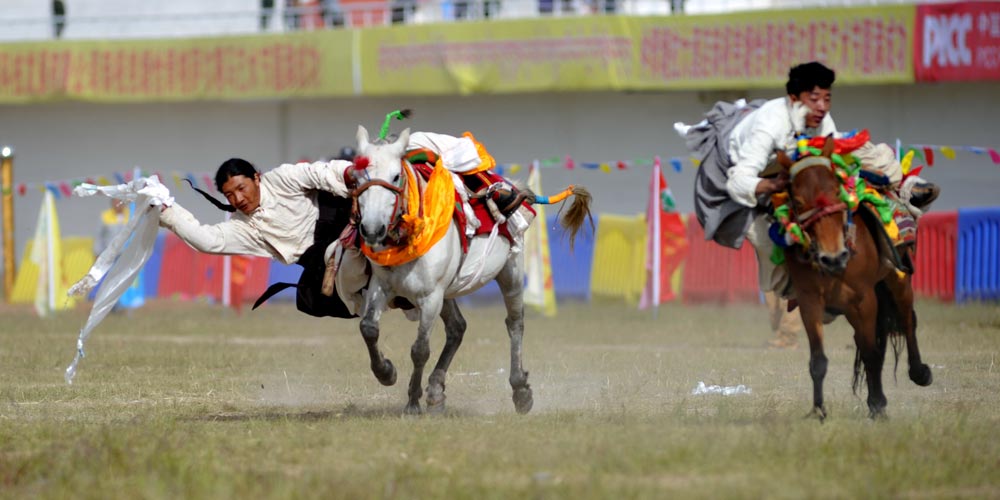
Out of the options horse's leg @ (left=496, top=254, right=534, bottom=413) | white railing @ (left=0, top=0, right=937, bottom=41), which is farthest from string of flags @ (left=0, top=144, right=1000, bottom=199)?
horse's leg @ (left=496, top=254, right=534, bottom=413)

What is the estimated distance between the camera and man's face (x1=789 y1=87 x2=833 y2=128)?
29.5 feet

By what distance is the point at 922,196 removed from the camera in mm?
9742

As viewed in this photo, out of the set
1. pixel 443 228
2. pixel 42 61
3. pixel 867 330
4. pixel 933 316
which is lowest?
pixel 933 316

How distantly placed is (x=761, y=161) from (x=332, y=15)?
18.5m

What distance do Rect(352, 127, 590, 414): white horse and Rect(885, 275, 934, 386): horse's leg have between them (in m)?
2.58

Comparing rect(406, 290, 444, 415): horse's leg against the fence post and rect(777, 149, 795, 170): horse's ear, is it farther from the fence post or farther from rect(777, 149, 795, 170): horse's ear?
the fence post

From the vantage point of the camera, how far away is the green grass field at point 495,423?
678cm

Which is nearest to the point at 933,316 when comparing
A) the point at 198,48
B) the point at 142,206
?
the point at 142,206

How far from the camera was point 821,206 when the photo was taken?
27.7 ft

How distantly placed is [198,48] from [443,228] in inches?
685

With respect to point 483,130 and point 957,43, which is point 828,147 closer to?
point 957,43

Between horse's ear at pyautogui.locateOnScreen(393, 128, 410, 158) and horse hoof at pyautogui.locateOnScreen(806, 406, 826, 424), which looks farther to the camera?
horse's ear at pyautogui.locateOnScreen(393, 128, 410, 158)

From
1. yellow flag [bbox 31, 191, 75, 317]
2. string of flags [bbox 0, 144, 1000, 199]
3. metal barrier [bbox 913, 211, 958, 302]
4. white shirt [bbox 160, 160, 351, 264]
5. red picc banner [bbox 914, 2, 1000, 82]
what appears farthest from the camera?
red picc banner [bbox 914, 2, 1000, 82]

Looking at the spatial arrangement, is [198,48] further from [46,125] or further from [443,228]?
[443,228]
